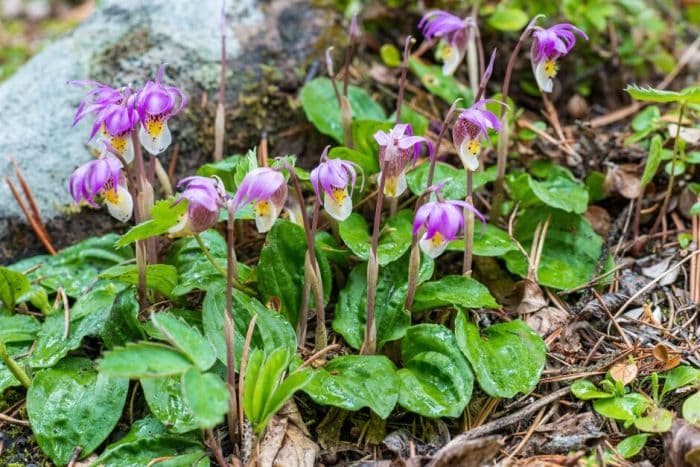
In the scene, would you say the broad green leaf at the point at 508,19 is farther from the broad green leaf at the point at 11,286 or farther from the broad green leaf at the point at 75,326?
the broad green leaf at the point at 11,286

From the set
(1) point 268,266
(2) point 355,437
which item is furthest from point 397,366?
(1) point 268,266

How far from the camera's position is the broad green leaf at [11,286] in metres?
2.39

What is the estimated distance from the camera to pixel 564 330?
2.38 m

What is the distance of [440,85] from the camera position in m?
3.32

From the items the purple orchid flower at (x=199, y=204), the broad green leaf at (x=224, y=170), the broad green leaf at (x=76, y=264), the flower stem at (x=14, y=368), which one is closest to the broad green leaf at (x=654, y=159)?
the broad green leaf at (x=224, y=170)

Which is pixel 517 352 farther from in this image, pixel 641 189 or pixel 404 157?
pixel 641 189

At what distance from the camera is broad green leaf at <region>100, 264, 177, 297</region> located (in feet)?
7.25

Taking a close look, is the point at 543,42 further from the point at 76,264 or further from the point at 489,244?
the point at 76,264

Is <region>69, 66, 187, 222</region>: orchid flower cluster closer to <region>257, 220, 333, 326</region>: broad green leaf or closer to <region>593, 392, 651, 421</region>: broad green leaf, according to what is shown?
<region>257, 220, 333, 326</region>: broad green leaf

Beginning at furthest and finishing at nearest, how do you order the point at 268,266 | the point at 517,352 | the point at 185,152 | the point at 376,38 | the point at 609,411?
the point at 376,38
the point at 185,152
the point at 268,266
the point at 517,352
the point at 609,411

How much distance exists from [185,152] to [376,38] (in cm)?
133

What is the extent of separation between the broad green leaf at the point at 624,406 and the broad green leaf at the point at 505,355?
0.20 m

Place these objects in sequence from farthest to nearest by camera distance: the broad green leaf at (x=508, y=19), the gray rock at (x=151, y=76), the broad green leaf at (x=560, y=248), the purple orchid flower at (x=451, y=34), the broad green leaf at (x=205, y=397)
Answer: the broad green leaf at (x=508, y=19) → the gray rock at (x=151, y=76) → the purple orchid flower at (x=451, y=34) → the broad green leaf at (x=560, y=248) → the broad green leaf at (x=205, y=397)

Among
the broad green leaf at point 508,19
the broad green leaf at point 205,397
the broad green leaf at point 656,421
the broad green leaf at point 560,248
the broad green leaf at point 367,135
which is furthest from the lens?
the broad green leaf at point 508,19
